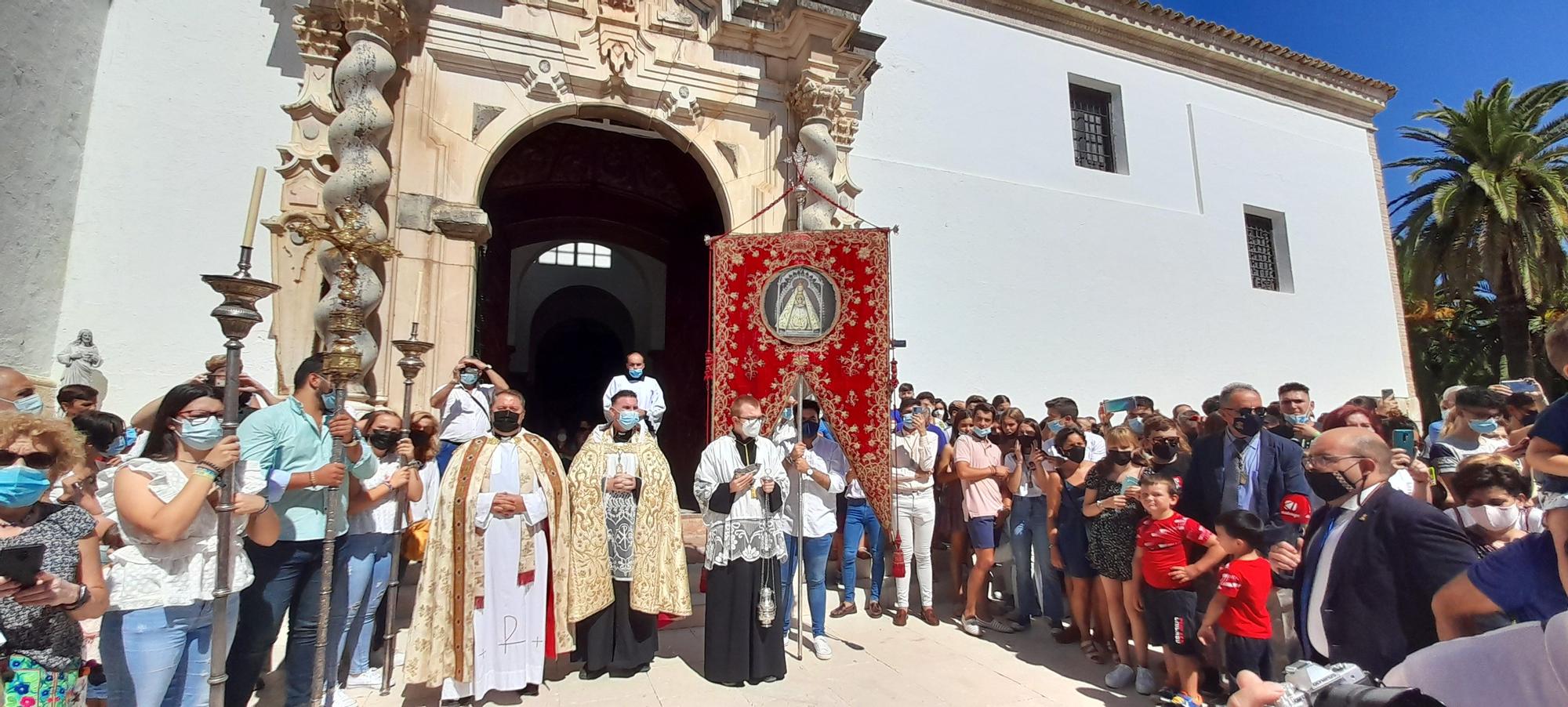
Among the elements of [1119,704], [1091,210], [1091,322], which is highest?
[1091,210]

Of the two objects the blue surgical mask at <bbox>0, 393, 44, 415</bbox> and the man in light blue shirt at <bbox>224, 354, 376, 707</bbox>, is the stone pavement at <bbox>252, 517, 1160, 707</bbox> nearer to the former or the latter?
the man in light blue shirt at <bbox>224, 354, 376, 707</bbox>

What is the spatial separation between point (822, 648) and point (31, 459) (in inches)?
148

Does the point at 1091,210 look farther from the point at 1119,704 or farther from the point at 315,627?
the point at 315,627

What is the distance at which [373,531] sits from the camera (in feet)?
12.7

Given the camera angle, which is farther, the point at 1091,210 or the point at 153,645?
the point at 1091,210

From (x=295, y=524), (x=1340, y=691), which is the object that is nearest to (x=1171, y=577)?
(x=1340, y=691)

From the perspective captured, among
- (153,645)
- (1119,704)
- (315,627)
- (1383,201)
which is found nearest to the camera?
(153,645)

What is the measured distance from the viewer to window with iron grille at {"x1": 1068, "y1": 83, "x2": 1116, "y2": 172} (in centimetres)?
1090

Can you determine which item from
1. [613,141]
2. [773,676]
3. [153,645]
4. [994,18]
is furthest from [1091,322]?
[153,645]

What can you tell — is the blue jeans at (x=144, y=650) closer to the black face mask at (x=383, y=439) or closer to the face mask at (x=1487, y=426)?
the black face mask at (x=383, y=439)

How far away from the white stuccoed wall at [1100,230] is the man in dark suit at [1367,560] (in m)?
6.07

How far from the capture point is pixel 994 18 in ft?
33.6

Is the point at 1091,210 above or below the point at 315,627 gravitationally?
above

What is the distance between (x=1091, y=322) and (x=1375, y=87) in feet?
27.4
